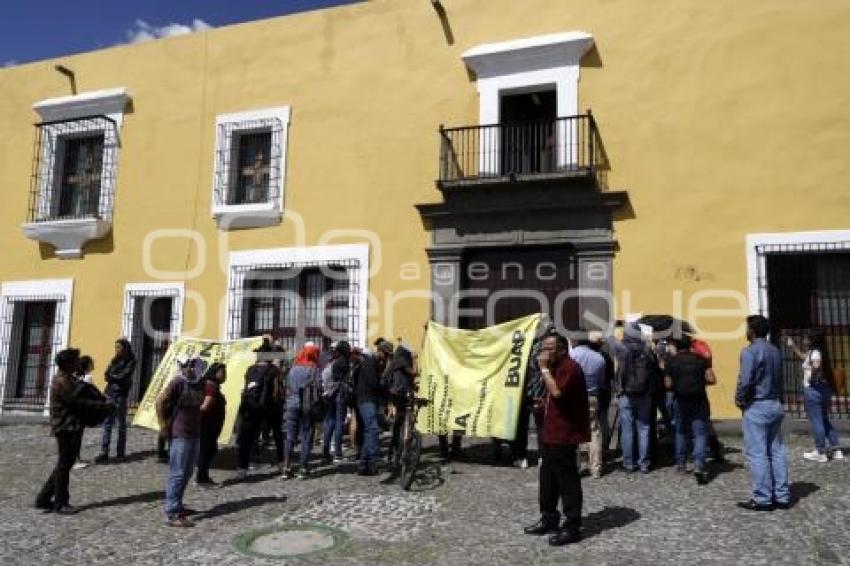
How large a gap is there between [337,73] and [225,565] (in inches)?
373

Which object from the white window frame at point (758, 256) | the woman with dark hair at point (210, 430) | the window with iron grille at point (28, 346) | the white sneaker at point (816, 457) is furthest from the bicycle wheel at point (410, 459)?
the window with iron grille at point (28, 346)

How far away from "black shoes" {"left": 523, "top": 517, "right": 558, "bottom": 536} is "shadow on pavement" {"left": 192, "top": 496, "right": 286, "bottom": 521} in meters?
2.57

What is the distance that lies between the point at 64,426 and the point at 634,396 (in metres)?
5.71

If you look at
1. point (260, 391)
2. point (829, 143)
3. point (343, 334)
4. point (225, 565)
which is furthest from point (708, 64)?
point (225, 565)

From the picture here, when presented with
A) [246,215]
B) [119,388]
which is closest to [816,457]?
[119,388]

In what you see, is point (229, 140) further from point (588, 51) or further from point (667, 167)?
point (667, 167)

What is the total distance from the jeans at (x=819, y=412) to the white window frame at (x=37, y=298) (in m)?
12.4

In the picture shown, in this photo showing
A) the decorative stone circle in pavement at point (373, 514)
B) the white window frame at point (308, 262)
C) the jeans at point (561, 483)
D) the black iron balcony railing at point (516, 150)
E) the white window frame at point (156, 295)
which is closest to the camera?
the jeans at point (561, 483)

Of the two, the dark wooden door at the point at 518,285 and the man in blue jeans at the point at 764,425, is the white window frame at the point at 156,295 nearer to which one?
the dark wooden door at the point at 518,285

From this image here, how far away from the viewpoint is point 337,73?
42.0 ft

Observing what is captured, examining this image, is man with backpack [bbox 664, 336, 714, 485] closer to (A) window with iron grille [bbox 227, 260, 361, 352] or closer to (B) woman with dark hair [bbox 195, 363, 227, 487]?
(B) woman with dark hair [bbox 195, 363, 227, 487]

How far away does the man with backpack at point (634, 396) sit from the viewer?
775 cm

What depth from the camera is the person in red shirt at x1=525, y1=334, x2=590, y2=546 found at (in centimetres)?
551

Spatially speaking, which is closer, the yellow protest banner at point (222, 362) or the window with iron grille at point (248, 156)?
the yellow protest banner at point (222, 362)
